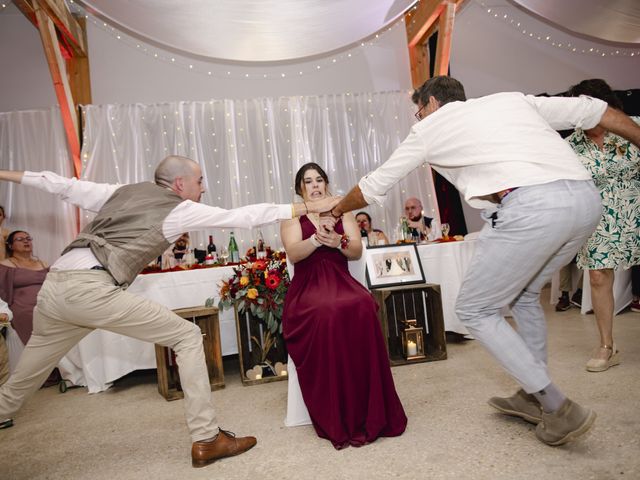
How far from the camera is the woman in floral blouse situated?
3174 mm

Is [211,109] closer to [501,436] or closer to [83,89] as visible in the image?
[83,89]

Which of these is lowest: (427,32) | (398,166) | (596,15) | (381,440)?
(381,440)

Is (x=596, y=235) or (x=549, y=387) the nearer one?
(x=549, y=387)

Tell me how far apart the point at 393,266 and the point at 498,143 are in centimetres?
224

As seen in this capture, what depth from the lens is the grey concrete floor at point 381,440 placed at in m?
1.97

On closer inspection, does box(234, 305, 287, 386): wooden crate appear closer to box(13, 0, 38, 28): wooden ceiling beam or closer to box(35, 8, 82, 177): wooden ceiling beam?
box(35, 8, 82, 177): wooden ceiling beam

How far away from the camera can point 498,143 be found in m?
1.97

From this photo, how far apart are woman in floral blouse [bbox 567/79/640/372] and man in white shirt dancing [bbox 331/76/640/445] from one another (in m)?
1.14

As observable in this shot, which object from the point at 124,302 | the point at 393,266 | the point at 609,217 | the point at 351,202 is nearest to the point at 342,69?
the point at 393,266

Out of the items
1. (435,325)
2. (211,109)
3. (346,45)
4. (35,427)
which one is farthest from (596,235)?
(211,109)

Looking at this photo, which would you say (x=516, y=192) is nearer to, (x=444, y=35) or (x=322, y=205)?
(x=322, y=205)

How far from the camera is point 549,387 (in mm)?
1999

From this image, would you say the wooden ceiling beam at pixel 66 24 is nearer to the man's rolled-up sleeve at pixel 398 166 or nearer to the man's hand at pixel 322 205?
the man's hand at pixel 322 205

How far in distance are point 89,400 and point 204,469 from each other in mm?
1842
